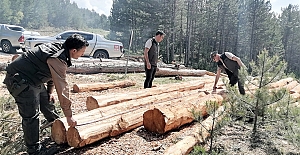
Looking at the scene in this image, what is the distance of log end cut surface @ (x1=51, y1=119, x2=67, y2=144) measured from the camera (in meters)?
3.47

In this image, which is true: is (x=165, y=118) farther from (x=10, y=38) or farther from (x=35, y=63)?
(x=10, y=38)

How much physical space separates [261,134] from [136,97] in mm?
2617

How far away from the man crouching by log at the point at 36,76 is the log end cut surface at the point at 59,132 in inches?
12.2

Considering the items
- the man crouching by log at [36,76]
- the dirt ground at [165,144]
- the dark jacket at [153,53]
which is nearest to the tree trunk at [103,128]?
the dirt ground at [165,144]

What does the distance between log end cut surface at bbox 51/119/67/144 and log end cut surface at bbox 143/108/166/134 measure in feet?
4.25

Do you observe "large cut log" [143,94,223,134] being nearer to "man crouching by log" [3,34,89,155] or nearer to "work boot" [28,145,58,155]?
"man crouching by log" [3,34,89,155]

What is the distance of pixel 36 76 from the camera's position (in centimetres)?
306

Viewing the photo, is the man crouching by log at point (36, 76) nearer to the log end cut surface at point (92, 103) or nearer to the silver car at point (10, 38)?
the log end cut surface at point (92, 103)

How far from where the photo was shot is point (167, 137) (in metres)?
3.80

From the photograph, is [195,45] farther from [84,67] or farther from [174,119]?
[174,119]

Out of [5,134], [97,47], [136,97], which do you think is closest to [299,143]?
[136,97]

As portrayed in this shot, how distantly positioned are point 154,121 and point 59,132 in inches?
58.0

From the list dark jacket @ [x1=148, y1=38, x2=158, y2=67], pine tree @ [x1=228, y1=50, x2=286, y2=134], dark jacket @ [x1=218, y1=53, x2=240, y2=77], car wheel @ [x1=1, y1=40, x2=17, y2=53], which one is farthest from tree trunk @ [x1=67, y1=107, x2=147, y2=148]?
car wheel @ [x1=1, y1=40, x2=17, y2=53]

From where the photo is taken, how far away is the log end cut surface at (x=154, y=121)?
3.75 meters
